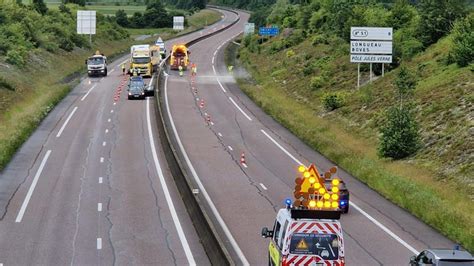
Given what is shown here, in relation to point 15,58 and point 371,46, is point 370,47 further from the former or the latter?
point 15,58

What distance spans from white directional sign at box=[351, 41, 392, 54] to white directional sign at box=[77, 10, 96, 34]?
60747mm

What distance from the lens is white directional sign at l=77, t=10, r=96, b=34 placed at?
117750mm

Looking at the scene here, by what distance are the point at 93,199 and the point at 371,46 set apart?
1241 inches

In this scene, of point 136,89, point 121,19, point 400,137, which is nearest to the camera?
point 400,137

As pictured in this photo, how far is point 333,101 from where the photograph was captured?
65062mm

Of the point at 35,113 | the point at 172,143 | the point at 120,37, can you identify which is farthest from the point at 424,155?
the point at 120,37

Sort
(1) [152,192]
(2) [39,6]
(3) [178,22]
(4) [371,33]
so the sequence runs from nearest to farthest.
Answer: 1. (1) [152,192]
2. (4) [371,33]
3. (2) [39,6]
4. (3) [178,22]

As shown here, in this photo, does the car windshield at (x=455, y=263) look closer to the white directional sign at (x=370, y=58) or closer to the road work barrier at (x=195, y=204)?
the road work barrier at (x=195, y=204)

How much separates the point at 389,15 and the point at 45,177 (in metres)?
47.4

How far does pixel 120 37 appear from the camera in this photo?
142 m

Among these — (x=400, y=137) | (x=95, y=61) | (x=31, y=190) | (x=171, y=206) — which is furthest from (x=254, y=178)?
(x=95, y=61)

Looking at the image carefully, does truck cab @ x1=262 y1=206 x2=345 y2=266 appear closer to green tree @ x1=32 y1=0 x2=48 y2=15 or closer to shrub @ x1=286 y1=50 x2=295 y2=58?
shrub @ x1=286 y1=50 x2=295 y2=58

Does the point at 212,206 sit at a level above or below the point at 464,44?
below

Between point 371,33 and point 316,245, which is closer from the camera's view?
point 316,245
